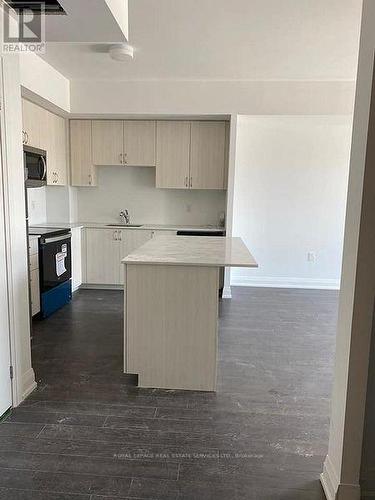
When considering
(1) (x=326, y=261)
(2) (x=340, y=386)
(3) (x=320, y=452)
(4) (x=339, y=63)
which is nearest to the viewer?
(2) (x=340, y=386)

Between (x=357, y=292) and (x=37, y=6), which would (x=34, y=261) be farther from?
(x=357, y=292)

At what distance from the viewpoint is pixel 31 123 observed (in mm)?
4203

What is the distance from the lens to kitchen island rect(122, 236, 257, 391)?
253cm

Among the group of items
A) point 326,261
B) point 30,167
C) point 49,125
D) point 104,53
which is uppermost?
point 104,53

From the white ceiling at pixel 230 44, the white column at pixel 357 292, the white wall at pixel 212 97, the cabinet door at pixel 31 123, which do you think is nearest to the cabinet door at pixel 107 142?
the white wall at pixel 212 97

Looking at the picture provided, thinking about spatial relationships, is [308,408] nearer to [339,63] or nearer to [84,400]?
[84,400]

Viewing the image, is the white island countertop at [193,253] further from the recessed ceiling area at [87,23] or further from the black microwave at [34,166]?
the recessed ceiling area at [87,23]

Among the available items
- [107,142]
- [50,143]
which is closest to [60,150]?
[50,143]

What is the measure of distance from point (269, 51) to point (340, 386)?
321 centimetres

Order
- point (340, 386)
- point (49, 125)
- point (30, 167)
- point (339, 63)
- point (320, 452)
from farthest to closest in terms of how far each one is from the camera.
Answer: point (49, 125) → point (339, 63) → point (30, 167) → point (320, 452) → point (340, 386)

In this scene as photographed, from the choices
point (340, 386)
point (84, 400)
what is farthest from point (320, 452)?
point (84, 400)

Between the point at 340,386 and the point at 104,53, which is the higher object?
the point at 104,53

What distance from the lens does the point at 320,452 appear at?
2.02m

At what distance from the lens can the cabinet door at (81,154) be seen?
5215mm
